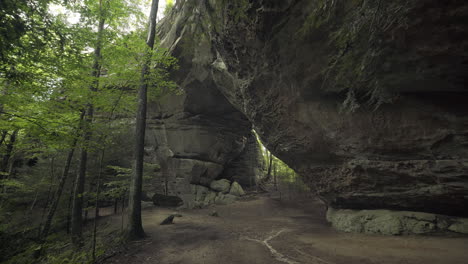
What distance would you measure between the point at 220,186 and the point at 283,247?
12.8 metres

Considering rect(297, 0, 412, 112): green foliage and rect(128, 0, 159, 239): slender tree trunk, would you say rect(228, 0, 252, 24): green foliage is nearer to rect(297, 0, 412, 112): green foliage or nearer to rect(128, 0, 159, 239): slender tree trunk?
rect(297, 0, 412, 112): green foliage

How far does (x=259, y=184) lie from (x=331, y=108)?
16031 mm

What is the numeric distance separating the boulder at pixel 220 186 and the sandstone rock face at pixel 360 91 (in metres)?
9.62

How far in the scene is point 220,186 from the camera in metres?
18.7

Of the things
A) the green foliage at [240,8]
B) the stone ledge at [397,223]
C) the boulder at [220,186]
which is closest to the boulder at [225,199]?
the boulder at [220,186]

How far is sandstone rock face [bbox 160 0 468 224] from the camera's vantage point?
14.6 feet

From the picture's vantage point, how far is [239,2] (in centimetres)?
718

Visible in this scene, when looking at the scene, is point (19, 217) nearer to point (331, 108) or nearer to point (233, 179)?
point (233, 179)

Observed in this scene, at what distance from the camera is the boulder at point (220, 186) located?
1850cm

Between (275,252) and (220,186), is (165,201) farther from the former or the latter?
(275,252)

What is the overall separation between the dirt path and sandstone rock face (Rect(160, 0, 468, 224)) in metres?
1.85

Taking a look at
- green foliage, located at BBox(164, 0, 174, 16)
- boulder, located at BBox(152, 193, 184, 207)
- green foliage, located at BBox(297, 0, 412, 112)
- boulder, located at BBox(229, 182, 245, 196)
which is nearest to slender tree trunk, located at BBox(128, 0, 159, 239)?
green foliage, located at BBox(297, 0, 412, 112)

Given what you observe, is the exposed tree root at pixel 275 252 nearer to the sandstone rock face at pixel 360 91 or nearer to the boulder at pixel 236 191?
the sandstone rock face at pixel 360 91

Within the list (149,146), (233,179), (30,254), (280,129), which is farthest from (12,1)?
(233,179)
